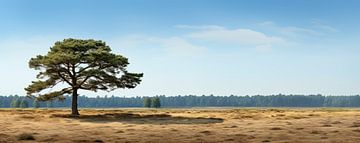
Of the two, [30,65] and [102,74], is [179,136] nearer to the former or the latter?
[102,74]

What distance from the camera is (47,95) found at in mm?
58781

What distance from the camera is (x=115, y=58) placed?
57.6 meters

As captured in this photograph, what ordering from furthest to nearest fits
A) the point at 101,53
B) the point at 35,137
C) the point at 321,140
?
the point at 101,53
the point at 35,137
the point at 321,140

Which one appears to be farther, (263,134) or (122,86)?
(122,86)

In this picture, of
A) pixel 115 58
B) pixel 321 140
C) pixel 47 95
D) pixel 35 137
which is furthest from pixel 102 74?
pixel 321 140

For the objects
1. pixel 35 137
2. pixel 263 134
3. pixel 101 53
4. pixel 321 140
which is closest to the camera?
pixel 321 140

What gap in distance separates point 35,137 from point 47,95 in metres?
28.4

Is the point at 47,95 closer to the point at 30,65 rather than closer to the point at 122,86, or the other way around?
the point at 30,65

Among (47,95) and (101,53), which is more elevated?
(101,53)

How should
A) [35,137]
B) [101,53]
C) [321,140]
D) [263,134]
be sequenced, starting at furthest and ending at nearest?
[101,53] < [263,134] < [35,137] < [321,140]

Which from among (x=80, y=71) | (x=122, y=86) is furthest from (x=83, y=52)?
(x=122, y=86)

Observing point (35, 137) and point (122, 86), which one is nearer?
point (35, 137)

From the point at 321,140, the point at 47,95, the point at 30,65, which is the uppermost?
the point at 30,65

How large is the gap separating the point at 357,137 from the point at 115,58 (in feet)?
109
